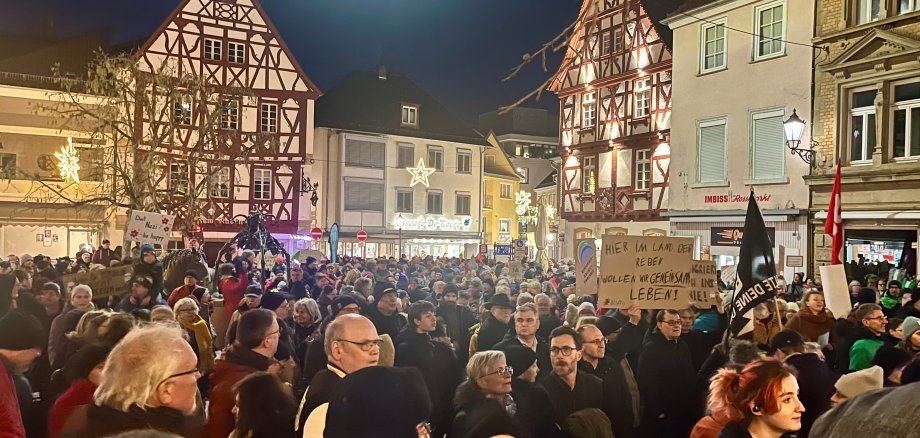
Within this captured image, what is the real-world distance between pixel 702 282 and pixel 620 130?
23.8 metres

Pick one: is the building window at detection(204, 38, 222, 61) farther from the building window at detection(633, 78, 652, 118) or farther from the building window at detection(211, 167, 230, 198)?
the building window at detection(633, 78, 652, 118)

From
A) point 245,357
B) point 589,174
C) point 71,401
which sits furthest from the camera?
point 589,174

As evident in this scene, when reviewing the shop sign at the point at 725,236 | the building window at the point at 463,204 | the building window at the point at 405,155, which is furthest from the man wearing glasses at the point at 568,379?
the building window at the point at 463,204

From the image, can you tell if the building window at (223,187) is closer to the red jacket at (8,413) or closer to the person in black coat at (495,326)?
the person in black coat at (495,326)

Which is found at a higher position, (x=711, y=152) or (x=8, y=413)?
(x=711, y=152)

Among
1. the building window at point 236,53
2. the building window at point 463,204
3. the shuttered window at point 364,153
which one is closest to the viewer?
the building window at point 236,53

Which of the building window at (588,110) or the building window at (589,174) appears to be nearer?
A: the building window at (589,174)

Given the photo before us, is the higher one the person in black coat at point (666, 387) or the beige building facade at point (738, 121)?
the beige building facade at point (738, 121)

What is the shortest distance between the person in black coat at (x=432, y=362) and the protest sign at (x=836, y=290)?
4.85 meters

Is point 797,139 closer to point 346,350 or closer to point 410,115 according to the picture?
point 346,350

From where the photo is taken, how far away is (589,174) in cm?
3384

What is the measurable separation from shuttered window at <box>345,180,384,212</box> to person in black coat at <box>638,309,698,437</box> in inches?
1494

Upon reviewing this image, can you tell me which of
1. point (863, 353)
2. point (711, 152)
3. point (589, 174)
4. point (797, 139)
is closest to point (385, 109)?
point (589, 174)

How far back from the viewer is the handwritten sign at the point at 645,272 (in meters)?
8.54
